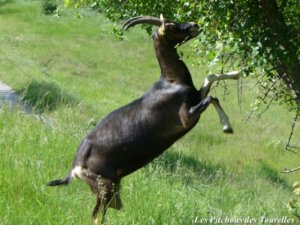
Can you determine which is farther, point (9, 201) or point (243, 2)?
point (243, 2)

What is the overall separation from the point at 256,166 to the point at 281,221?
833 cm

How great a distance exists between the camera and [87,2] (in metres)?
10.3

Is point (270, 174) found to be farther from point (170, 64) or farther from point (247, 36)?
point (170, 64)

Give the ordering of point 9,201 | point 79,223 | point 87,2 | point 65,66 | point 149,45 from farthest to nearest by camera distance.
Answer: point 149,45 → point 65,66 → point 87,2 → point 9,201 → point 79,223

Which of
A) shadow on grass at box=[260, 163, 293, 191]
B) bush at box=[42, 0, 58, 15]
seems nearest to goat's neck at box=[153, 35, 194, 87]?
shadow on grass at box=[260, 163, 293, 191]

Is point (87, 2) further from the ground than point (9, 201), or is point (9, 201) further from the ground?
point (87, 2)

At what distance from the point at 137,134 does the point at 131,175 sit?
1760 millimetres

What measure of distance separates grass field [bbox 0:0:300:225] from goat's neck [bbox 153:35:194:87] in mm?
1088

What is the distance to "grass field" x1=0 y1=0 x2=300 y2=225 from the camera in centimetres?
578

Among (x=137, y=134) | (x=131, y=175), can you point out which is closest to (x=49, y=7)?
(x=131, y=175)

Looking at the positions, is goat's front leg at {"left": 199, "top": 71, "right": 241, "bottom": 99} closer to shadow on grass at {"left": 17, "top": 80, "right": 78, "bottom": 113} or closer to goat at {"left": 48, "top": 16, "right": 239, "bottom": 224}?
goat at {"left": 48, "top": 16, "right": 239, "bottom": 224}

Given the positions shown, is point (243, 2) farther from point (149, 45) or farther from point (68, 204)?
point (149, 45)

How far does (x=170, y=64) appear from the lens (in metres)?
5.80

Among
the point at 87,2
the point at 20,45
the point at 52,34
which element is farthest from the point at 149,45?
the point at 87,2
